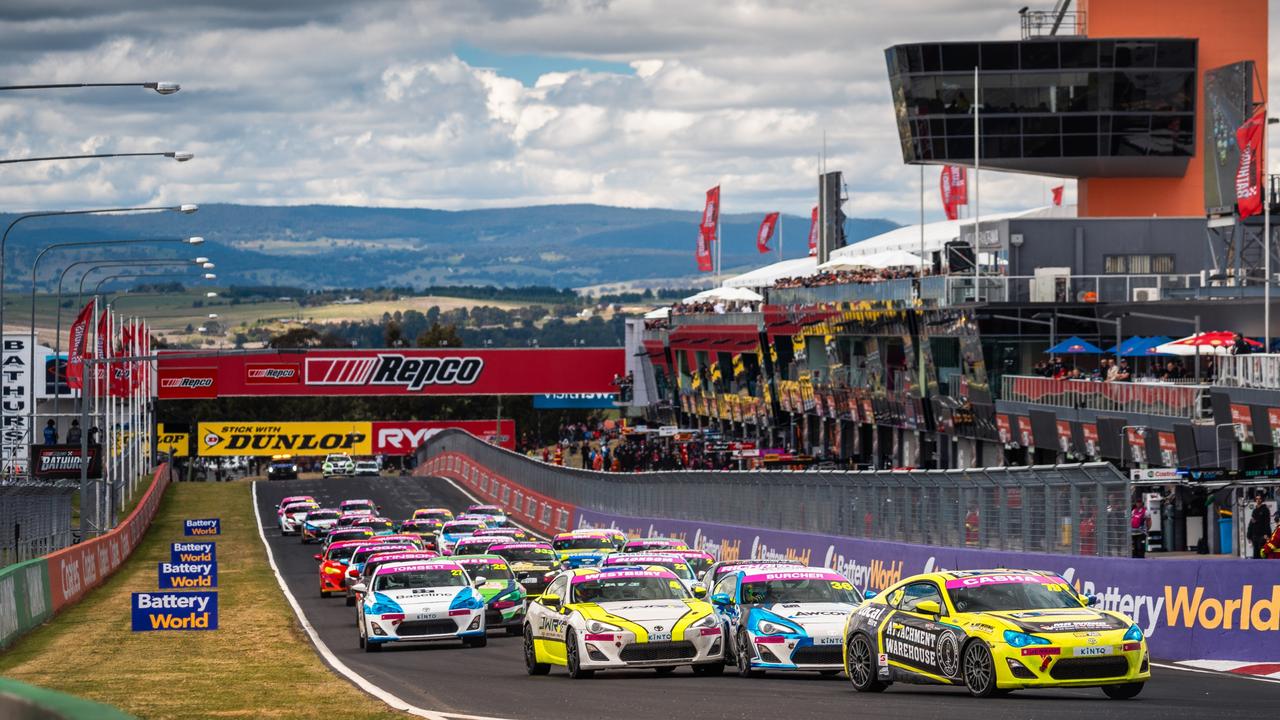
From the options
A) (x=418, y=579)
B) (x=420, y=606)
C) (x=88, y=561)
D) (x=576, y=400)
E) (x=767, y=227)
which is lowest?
(x=88, y=561)

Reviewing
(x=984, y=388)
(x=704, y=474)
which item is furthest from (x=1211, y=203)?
(x=704, y=474)

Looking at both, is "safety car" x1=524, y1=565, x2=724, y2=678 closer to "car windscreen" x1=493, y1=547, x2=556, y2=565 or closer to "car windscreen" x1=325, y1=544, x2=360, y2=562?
"car windscreen" x1=493, y1=547, x2=556, y2=565

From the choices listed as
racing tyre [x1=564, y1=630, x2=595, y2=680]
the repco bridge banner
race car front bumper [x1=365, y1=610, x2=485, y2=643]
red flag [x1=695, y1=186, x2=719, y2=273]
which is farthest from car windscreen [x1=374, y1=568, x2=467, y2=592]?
the repco bridge banner

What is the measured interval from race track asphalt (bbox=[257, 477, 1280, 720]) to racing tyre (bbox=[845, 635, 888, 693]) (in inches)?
8.5

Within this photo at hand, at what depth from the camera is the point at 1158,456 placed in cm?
4478

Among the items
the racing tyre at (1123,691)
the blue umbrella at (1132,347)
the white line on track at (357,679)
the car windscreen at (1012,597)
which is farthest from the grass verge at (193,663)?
the blue umbrella at (1132,347)

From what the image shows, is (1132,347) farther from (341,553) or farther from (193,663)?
(193,663)

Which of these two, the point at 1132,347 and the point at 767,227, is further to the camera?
the point at 767,227

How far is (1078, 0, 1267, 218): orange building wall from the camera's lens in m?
72.4

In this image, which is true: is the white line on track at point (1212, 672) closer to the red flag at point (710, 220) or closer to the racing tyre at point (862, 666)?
the racing tyre at point (862, 666)

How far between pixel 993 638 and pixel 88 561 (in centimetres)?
3049

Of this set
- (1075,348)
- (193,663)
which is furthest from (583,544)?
(1075,348)

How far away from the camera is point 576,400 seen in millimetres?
125688

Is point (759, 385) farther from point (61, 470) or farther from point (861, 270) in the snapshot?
point (61, 470)
